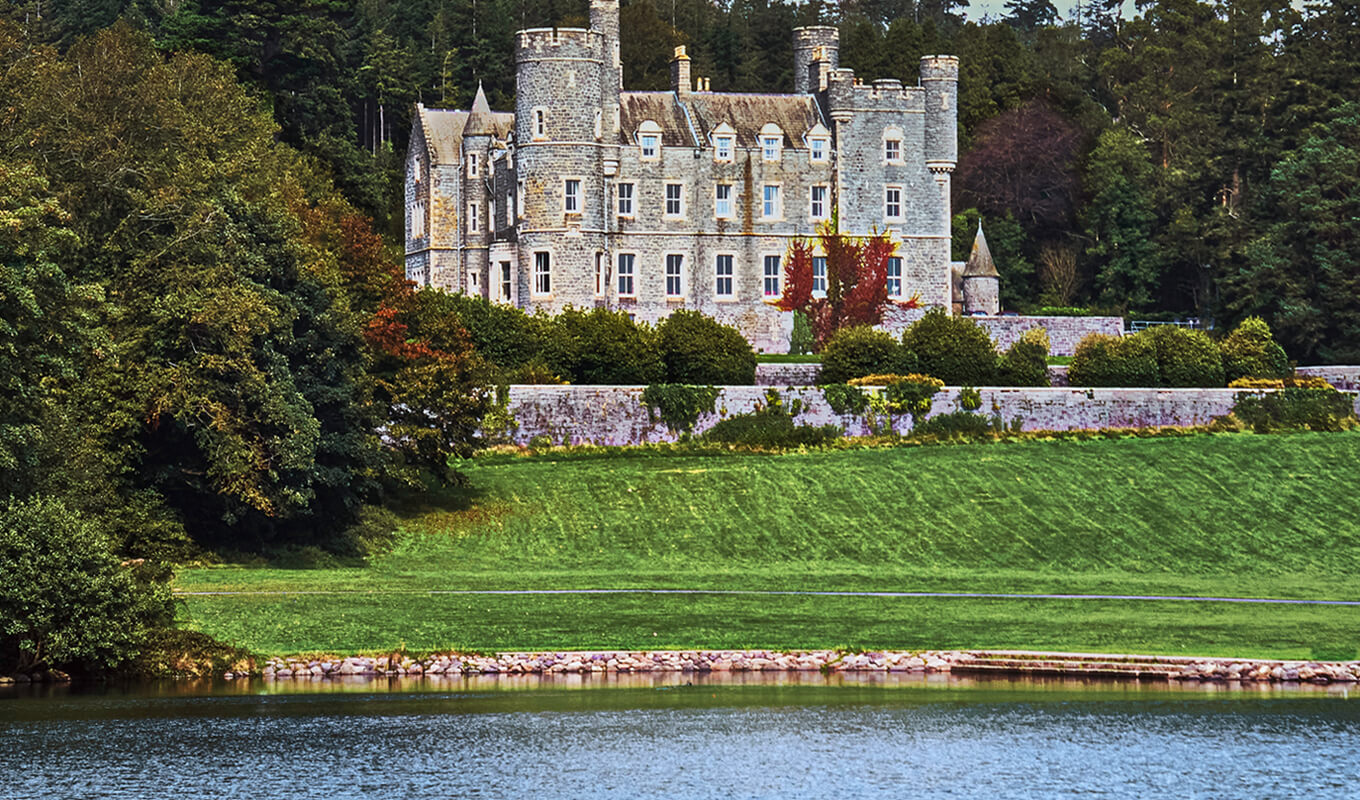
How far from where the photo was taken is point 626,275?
235 ft

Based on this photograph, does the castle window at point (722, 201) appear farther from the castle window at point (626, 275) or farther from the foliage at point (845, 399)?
the foliage at point (845, 399)

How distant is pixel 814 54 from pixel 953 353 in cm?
2338

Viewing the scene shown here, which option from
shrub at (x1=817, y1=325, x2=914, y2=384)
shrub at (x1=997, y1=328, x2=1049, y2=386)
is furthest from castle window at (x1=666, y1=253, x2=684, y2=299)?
shrub at (x1=997, y1=328, x2=1049, y2=386)

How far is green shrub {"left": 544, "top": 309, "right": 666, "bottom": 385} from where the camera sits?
54.8 m

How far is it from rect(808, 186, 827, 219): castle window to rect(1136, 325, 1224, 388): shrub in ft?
57.6

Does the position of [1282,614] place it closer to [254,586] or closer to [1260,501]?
[1260,501]

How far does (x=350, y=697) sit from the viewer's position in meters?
28.0

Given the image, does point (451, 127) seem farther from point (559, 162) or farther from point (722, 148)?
point (722, 148)

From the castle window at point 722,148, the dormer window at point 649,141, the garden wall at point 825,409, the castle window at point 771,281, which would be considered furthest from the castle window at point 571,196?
the garden wall at point 825,409

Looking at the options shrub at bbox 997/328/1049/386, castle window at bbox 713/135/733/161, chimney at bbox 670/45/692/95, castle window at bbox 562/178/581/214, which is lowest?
shrub at bbox 997/328/1049/386

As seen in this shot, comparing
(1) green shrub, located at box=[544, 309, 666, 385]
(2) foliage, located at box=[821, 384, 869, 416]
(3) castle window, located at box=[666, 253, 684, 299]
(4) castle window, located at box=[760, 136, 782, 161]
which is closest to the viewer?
(2) foliage, located at box=[821, 384, 869, 416]

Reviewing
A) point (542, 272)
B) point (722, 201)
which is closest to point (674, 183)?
point (722, 201)

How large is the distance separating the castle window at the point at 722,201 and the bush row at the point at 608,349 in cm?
1675

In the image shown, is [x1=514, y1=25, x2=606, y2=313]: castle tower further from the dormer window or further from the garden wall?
the garden wall
